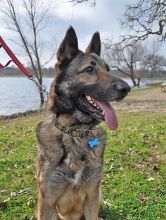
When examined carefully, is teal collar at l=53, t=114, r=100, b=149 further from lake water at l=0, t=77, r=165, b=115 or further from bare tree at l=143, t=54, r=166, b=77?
bare tree at l=143, t=54, r=166, b=77

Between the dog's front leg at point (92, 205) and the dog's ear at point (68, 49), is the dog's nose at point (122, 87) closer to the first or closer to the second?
the dog's ear at point (68, 49)

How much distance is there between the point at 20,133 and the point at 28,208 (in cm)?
541

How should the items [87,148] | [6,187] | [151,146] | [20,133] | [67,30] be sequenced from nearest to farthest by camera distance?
[67,30] < [87,148] < [6,187] < [151,146] < [20,133]

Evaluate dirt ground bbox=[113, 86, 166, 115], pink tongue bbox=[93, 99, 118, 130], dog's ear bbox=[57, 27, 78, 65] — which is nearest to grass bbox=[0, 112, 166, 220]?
pink tongue bbox=[93, 99, 118, 130]

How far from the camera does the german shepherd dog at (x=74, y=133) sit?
342 cm

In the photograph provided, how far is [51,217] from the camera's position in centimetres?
361

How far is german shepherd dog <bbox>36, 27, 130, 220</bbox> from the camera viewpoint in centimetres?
342

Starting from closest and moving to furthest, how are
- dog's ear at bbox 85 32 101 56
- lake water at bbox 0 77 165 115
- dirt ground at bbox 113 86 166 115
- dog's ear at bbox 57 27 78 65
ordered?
1. dog's ear at bbox 57 27 78 65
2. dog's ear at bbox 85 32 101 56
3. dirt ground at bbox 113 86 166 115
4. lake water at bbox 0 77 165 115

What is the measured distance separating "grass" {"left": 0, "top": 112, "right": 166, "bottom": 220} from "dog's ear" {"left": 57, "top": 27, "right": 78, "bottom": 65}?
2277mm

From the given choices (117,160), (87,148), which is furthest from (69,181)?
(117,160)

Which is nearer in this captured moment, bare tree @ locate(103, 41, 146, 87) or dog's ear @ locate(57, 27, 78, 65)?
dog's ear @ locate(57, 27, 78, 65)

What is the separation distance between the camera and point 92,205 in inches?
147

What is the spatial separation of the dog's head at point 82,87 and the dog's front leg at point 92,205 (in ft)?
2.88

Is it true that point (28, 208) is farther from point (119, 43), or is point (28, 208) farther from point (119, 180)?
point (119, 43)
